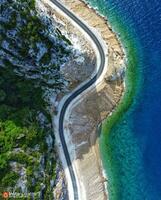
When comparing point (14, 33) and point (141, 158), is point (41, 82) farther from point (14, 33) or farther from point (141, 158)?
point (141, 158)

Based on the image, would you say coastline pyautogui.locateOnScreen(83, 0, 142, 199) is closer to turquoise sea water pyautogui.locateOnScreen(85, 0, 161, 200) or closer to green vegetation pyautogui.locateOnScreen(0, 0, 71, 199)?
turquoise sea water pyautogui.locateOnScreen(85, 0, 161, 200)

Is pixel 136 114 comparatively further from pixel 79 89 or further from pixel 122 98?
pixel 79 89

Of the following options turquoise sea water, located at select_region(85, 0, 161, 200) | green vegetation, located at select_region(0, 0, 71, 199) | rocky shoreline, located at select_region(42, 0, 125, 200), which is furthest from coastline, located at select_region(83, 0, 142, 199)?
green vegetation, located at select_region(0, 0, 71, 199)

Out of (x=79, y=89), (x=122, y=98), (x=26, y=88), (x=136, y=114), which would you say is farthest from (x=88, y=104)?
(x=26, y=88)

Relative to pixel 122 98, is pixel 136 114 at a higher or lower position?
lower

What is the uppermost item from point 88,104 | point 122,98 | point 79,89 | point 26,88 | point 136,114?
point 79,89

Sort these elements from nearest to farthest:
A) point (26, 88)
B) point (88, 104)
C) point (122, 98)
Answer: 1. point (26, 88)
2. point (88, 104)
3. point (122, 98)
